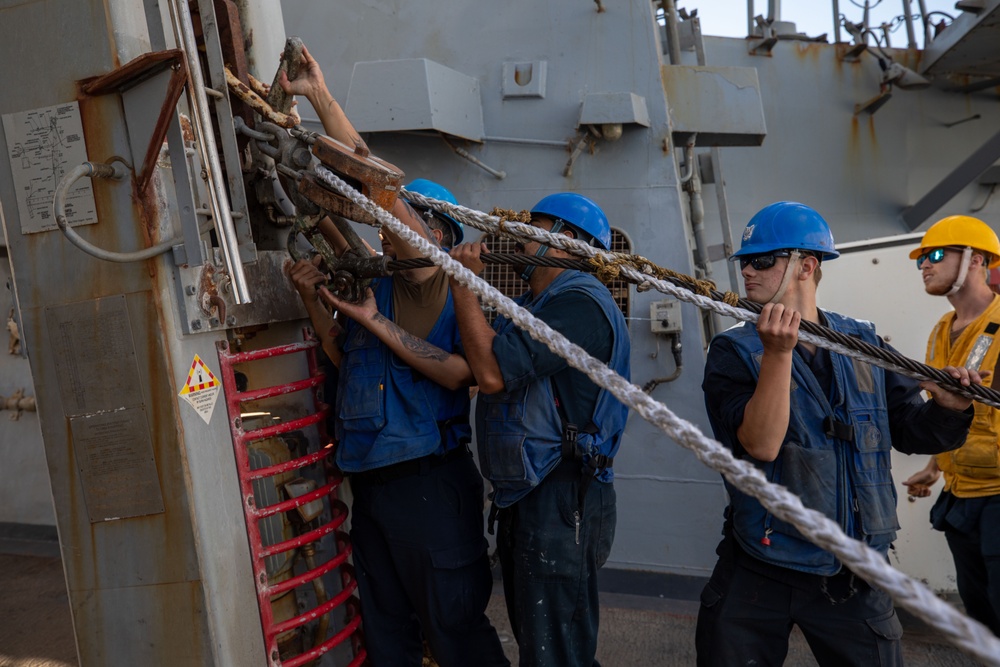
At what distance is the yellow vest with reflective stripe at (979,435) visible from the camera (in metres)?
2.86

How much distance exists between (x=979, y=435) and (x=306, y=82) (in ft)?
8.91

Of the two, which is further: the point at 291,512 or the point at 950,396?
the point at 291,512

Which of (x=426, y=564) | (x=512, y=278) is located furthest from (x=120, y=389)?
(x=512, y=278)

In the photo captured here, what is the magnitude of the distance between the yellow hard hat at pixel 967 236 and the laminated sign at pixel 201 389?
2.79 meters

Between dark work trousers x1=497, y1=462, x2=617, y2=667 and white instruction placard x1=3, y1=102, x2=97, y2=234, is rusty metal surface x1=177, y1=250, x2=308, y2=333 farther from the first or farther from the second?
dark work trousers x1=497, y1=462, x2=617, y2=667

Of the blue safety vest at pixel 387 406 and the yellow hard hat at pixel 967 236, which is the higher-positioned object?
the yellow hard hat at pixel 967 236

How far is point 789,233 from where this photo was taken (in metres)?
2.29

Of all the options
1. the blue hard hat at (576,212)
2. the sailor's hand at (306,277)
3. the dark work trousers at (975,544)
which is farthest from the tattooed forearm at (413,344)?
the dark work trousers at (975,544)

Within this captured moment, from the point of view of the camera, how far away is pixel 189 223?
2.06 meters

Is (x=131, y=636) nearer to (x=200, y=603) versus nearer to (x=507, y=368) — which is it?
(x=200, y=603)

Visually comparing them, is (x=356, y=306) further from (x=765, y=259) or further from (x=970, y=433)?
(x=970, y=433)

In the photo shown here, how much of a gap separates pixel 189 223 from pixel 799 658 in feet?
10.3

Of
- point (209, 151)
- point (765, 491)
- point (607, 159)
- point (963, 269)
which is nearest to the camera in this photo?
point (765, 491)

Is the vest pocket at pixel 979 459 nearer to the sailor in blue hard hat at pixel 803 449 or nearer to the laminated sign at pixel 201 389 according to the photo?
the sailor in blue hard hat at pixel 803 449
